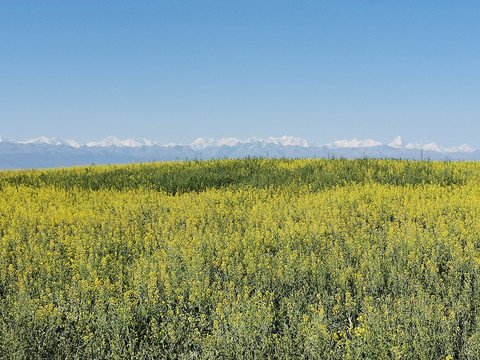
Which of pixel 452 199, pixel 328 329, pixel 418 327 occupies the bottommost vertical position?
pixel 328 329

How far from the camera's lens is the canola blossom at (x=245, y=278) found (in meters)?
4.22

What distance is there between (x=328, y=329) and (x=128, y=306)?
8.32 ft

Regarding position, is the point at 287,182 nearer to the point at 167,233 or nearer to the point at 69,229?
the point at 167,233

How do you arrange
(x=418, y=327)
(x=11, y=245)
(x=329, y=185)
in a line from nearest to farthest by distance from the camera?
1. (x=418, y=327)
2. (x=11, y=245)
3. (x=329, y=185)

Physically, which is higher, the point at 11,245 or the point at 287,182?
the point at 287,182

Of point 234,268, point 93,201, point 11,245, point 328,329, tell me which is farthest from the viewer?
point 93,201

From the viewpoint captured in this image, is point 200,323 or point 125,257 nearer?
point 200,323

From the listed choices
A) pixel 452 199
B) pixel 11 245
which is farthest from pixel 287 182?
pixel 11 245

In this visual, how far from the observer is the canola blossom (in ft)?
13.9

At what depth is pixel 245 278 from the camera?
18.8ft

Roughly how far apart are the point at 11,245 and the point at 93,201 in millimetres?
4559

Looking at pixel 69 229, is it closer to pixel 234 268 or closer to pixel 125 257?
pixel 125 257

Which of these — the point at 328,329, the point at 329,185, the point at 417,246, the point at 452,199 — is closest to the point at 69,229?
the point at 328,329

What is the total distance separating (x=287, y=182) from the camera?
587 inches
